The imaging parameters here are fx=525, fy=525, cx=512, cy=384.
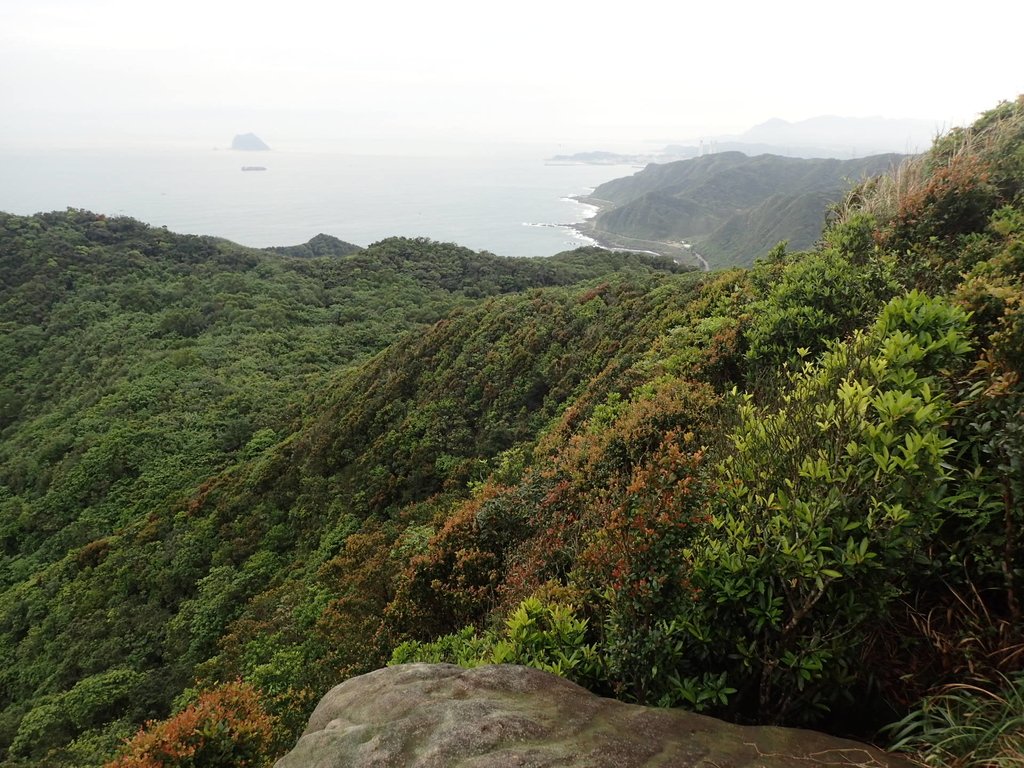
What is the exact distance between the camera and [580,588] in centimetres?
416

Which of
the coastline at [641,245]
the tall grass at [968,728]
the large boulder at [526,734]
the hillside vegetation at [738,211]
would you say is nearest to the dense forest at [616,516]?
A: the tall grass at [968,728]

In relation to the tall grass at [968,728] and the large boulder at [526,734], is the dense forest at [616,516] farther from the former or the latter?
the large boulder at [526,734]

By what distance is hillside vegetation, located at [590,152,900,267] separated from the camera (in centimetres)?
12800

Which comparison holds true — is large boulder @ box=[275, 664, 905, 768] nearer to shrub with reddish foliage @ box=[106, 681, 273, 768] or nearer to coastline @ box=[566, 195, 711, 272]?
shrub with reddish foliage @ box=[106, 681, 273, 768]

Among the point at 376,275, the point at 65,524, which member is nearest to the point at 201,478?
the point at 65,524

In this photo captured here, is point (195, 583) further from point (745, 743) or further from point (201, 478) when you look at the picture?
point (745, 743)

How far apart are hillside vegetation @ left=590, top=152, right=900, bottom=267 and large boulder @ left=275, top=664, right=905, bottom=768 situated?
414 feet

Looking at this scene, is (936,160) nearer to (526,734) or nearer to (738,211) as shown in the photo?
(526,734)

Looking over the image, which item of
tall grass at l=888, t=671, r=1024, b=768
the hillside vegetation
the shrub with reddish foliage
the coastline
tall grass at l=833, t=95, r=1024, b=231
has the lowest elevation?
the shrub with reddish foliage

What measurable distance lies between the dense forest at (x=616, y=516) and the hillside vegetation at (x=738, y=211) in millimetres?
118247

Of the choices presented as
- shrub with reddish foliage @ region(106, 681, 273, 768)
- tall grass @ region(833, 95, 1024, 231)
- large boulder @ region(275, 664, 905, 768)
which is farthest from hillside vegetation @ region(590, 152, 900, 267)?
shrub with reddish foliage @ region(106, 681, 273, 768)

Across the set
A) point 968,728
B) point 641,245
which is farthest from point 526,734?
point 641,245

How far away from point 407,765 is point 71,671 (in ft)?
45.5

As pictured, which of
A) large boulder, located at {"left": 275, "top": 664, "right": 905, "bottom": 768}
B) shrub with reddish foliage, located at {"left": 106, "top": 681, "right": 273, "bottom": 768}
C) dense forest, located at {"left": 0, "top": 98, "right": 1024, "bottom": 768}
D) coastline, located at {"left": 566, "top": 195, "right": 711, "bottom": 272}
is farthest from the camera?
coastline, located at {"left": 566, "top": 195, "right": 711, "bottom": 272}
